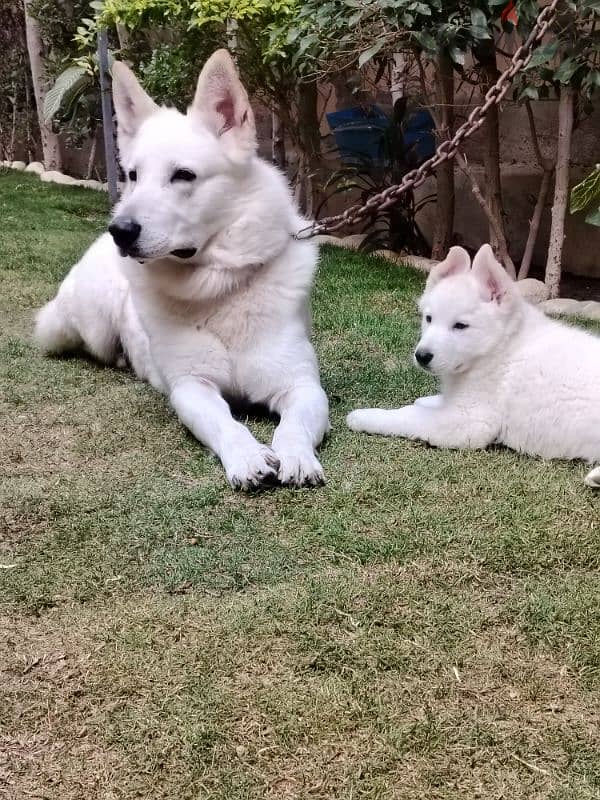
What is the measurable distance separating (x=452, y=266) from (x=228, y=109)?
93 cm

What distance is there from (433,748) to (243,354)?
158cm

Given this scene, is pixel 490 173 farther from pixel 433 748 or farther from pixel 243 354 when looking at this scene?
pixel 433 748

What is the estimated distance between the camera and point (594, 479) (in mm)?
1979

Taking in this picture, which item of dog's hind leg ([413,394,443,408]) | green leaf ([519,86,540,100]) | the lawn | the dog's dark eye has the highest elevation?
green leaf ([519,86,540,100])

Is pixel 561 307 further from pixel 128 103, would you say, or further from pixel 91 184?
pixel 91 184

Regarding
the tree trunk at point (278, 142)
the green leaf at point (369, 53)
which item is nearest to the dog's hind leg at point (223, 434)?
the green leaf at point (369, 53)

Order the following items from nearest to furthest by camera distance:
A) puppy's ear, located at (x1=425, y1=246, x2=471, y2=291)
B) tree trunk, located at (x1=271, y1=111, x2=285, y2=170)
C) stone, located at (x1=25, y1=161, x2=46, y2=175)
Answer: puppy's ear, located at (x1=425, y1=246, x2=471, y2=291), tree trunk, located at (x1=271, y1=111, x2=285, y2=170), stone, located at (x1=25, y1=161, x2=46, y2=175)

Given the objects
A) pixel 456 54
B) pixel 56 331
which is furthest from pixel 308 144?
pixel 56 331

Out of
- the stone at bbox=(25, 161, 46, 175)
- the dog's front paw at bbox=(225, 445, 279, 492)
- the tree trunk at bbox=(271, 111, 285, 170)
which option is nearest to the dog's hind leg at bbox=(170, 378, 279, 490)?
the dog's front paw at bbox=(225, 445, 279, 492)

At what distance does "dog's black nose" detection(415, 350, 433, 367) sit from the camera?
7.52ft

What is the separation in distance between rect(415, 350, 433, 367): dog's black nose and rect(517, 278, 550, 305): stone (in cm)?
239

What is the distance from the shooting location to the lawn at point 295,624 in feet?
3.85

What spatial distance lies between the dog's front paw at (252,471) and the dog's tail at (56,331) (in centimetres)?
158

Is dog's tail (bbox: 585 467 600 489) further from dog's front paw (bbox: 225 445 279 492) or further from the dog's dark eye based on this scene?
the dog's dark eye
